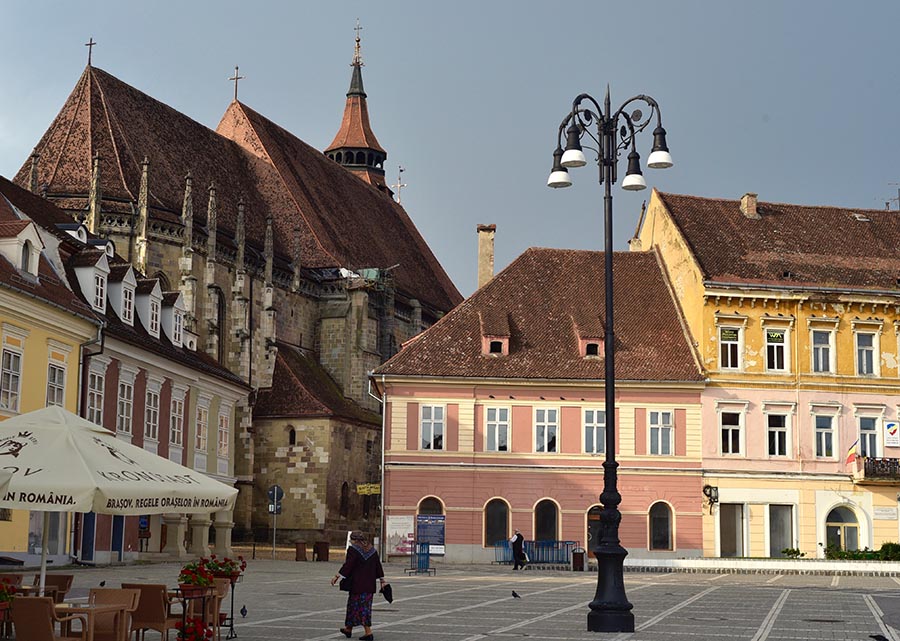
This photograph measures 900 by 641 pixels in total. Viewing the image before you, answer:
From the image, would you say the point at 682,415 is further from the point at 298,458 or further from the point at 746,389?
the point at 298,458

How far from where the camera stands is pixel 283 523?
5697 cm

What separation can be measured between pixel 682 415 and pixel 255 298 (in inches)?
923

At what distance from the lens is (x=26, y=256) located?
3098 centimetres

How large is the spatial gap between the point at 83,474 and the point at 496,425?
3136 cm

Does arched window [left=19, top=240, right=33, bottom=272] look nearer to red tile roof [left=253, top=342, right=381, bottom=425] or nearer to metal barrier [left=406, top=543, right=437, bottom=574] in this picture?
metal barrier [left=406, top=543, right=437, bottom=574]

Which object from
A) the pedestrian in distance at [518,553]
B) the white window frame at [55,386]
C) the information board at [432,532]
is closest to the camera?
the white window frame at [55,386]

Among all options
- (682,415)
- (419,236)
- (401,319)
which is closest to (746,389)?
(682,415)

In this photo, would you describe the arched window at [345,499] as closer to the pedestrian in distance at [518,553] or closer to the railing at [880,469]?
the pedestrian in distance at [518,553]

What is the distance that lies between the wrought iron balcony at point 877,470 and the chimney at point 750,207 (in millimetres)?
10346

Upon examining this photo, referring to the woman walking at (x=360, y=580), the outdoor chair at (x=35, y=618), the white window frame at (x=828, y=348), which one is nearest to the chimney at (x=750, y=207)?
the white window frame at (x=828, y=348)

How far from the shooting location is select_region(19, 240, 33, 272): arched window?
101 ft

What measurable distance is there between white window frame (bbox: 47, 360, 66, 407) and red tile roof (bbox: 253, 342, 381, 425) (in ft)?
82.0

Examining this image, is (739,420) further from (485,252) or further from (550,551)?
(485,252)

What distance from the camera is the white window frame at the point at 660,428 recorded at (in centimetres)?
4447
